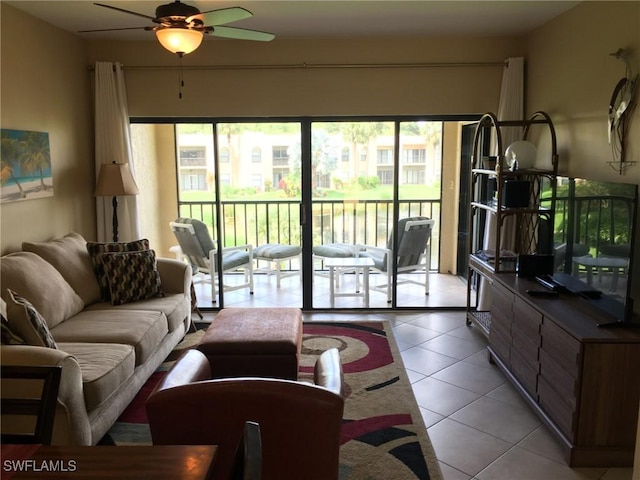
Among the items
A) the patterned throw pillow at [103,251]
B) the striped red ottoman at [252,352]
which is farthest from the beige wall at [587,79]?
the patterned throw pillow at [103,251]

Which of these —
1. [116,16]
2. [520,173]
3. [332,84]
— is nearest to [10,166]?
[116,16]

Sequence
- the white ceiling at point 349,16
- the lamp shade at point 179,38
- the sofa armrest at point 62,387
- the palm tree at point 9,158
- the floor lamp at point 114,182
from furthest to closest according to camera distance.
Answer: the floor lamp at point 114,182 < the white ceiling at point 349,16 < the palm tree at point 9,158 < the lamp shade at point 179,38 < the sofa armrest at point 62,387

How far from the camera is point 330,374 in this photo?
2096 mm

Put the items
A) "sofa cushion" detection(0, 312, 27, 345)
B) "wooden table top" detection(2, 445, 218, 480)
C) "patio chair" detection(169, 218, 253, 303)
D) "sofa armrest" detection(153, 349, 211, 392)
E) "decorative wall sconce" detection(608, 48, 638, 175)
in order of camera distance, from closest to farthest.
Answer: "wooden table top" detection(2, 445, 218, 480) → "sofa armrest" detection(153, 349, 211, 392) → "sofa cushion" detection(0, 312, 27, 345) → "decorative wall sconce" detection(608, 48, 638, 175) → "patio chair" detection(169, 218, 253, 303)

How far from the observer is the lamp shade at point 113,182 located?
15.2 feet

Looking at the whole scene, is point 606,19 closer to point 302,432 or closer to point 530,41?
point 530,41

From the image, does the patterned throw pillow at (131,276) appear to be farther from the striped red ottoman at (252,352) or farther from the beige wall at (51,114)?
the striped red ottoman at (252,352)

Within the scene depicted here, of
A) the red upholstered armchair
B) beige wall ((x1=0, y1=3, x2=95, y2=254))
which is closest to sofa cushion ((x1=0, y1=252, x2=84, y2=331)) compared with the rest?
beige wall ((x1=0, y1=3, x2=95, y2=254))

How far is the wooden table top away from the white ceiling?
309 cm

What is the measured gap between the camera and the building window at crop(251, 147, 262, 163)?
516cm

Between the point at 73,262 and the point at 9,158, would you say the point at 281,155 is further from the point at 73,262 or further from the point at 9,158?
the point at 9,158

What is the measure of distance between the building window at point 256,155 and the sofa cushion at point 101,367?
8.44ft

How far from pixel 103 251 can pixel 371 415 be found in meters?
2.49

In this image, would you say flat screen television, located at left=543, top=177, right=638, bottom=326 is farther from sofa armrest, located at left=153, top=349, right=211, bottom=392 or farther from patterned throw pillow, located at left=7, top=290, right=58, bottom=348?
patterned throw pillow, located at left=7, top=290, right=58, bottom=348
